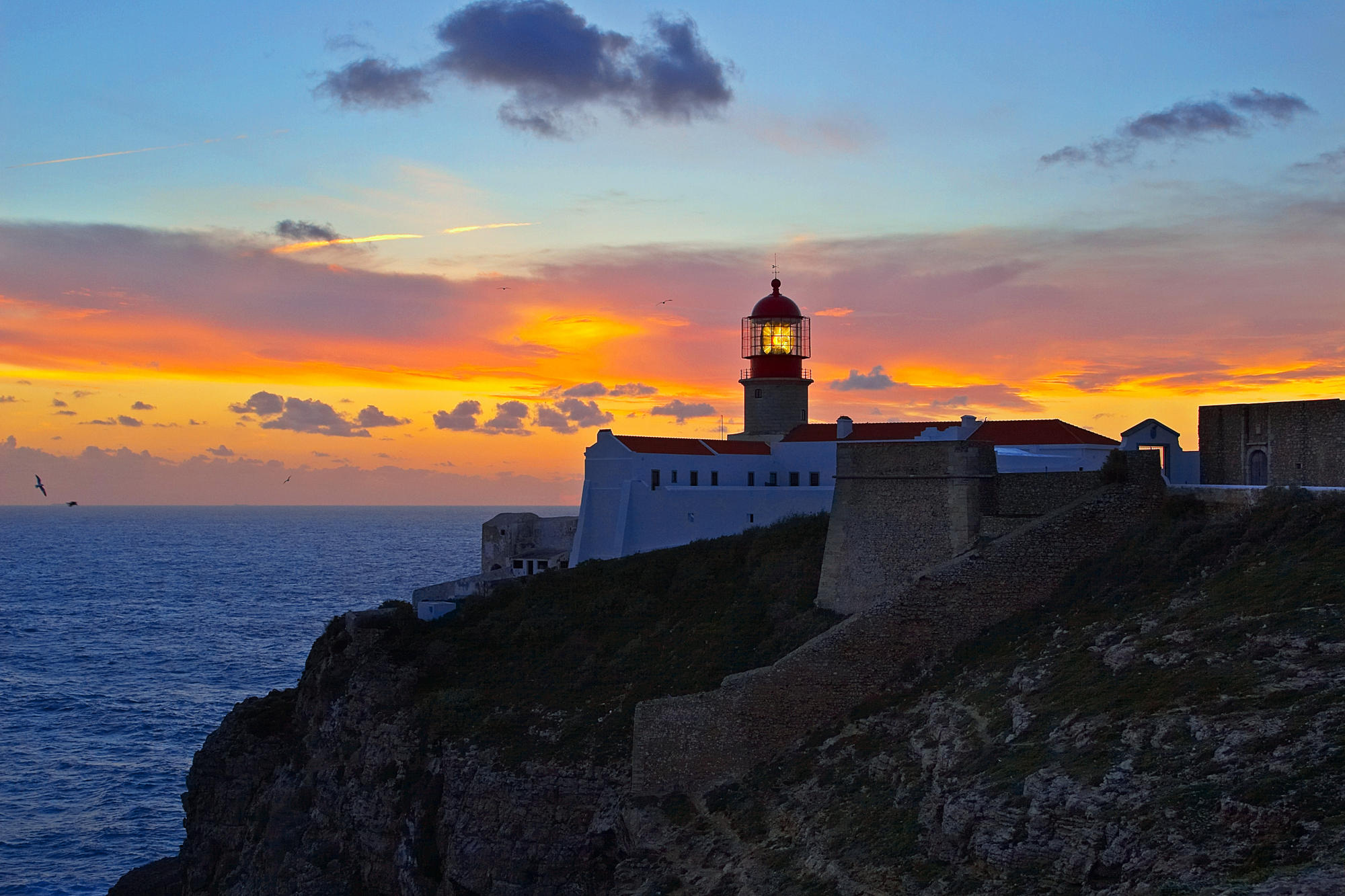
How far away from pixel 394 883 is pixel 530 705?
5474 millimetres

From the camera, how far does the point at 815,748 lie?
76.8 feet

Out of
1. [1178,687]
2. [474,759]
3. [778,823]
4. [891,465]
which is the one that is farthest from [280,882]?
[1178,687]

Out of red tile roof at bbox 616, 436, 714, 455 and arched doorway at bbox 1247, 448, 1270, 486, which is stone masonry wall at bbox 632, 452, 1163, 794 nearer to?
arched doorway at bbox 1247, 448, 1270, 486

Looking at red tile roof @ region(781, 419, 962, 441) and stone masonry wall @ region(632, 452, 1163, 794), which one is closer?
stone masonry wall @ region(632, 452, 1163, 794)

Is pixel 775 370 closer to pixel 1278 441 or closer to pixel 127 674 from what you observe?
pixel 1278 441

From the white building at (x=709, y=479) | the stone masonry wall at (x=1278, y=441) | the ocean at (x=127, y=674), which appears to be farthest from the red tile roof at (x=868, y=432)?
the ocean at (x=127, y=674)

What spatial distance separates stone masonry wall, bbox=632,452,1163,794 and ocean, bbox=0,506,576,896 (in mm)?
21434

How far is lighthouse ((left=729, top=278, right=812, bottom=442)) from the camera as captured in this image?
46375 mm

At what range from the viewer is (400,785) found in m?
30.0

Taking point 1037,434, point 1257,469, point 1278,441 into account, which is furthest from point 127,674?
point 1278,441

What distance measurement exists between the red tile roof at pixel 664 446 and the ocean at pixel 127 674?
20360 millimetres

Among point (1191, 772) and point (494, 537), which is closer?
point (1191, 772)

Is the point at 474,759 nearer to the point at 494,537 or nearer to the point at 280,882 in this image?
the point at 280,882

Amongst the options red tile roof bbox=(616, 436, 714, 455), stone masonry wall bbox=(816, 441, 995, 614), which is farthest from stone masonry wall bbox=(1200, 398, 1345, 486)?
red tile roof bbox=(616, 436, 714, 455)
